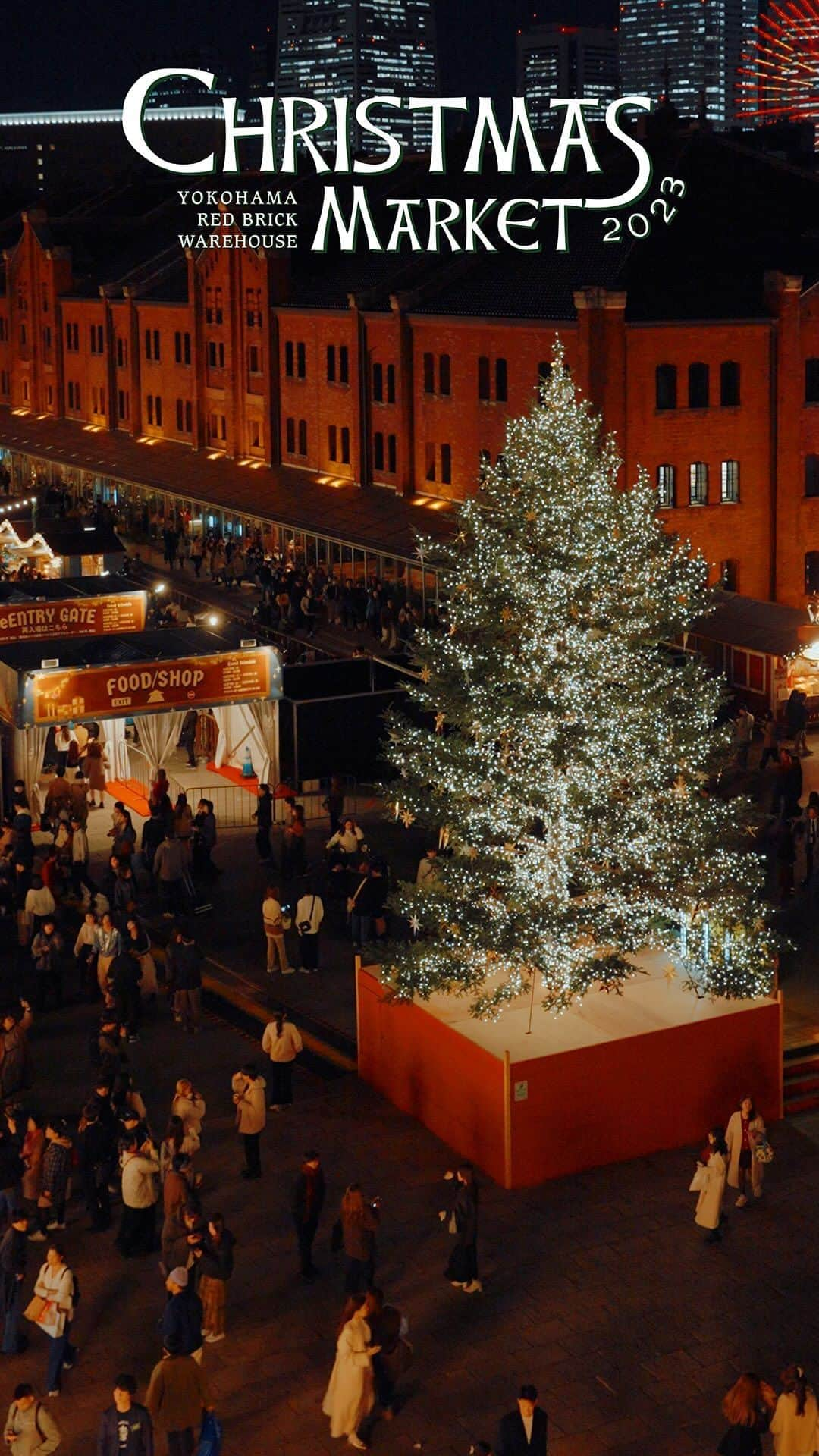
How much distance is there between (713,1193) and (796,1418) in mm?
4660

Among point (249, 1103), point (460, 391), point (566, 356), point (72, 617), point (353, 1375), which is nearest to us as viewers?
point (353, 1375)

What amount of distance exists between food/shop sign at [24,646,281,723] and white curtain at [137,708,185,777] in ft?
6.02

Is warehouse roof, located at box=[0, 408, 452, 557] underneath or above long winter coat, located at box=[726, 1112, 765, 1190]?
above

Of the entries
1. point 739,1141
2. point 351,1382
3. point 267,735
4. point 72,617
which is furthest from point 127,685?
point 351,1382

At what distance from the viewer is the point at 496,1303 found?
16.6 meters

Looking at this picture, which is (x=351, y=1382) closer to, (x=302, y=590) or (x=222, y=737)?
(x=222, y=737)

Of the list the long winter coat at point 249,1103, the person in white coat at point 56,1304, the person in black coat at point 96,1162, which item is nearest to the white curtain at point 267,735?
the long winter coat at point 249,1103

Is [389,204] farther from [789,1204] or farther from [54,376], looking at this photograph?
[789,1204]

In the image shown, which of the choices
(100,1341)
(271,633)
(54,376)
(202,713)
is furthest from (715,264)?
(54,376)

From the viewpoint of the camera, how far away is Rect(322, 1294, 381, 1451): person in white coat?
14.0 m

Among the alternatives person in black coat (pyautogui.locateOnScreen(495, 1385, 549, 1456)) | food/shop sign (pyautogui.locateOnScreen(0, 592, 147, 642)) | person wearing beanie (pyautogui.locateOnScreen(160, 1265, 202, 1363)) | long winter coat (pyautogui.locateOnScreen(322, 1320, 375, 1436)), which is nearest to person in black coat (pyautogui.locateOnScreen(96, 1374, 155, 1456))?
person wearing beanie (pyautogui.locateOnScreen(160, 1265, 202, 1363))

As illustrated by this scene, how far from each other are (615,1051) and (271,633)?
85.7 ft

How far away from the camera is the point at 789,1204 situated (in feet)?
60.5

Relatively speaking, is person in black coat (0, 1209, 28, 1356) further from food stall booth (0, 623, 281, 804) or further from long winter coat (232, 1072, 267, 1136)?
food stall booth (0, 623, 281, 804)
